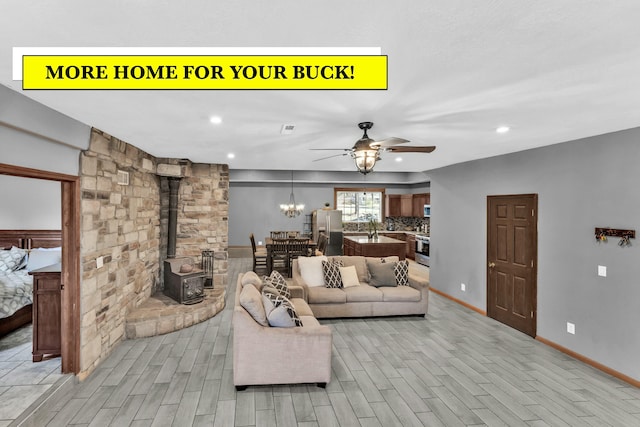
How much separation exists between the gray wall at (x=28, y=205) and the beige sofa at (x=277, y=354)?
4.77 metres

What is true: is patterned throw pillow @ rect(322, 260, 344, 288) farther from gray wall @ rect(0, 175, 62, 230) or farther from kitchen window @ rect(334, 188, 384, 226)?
kitchen window @ rect(334, 188, 384, 226)

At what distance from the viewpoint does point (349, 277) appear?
215 inches

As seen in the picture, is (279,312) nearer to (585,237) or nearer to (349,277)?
(349,277)

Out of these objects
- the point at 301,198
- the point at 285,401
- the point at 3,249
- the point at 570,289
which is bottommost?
the point at 285,401

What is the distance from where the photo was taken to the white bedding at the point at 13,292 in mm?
4027

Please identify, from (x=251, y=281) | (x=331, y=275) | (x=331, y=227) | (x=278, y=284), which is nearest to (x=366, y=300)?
(x=331, y=275)

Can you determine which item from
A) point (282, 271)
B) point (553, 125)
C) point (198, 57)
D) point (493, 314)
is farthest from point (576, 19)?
point (282, 271)

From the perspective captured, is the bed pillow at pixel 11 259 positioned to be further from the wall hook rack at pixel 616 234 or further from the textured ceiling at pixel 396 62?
the wall hook rack at pixel 616 234

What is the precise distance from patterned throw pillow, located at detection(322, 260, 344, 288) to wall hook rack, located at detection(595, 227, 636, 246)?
3336mm

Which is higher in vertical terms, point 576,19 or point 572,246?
point 576,19

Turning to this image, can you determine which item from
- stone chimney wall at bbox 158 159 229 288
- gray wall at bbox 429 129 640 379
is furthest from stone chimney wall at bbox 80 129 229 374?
gray wall at bbox 429 129 640 379

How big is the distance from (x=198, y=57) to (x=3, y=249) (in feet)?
19.5

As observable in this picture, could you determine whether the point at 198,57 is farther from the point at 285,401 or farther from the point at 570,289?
the point at 570,289

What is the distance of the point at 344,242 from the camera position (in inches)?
395
